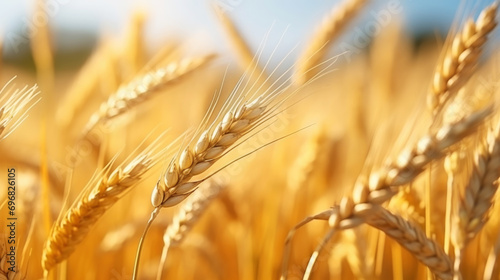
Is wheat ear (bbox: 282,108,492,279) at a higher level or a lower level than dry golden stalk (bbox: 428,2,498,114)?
lower

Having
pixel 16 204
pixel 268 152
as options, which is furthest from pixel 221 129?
pixel 268 152

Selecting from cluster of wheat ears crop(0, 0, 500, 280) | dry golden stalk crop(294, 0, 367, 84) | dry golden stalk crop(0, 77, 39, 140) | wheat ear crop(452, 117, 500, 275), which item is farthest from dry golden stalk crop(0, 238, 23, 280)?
dry golden stalk crop(294, 0, 367, 84)

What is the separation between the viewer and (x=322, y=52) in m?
1.40

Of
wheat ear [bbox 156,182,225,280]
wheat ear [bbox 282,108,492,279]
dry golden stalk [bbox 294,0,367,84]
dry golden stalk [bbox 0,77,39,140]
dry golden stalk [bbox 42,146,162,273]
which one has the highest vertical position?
dry golden stalk [bbox 0,77,39,140]

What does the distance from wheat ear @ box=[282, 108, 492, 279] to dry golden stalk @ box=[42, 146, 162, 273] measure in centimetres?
26

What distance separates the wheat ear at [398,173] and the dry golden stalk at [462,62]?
0.28 meters

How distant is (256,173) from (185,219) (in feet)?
3.45

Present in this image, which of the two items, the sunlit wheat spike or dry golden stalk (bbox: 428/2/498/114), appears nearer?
the sunlit wheat spike

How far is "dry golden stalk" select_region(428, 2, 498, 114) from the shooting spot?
2.81 feet

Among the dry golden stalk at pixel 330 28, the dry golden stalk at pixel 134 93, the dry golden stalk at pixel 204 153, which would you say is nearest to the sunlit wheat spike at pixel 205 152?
the dry golden stalk at pixel 204 153

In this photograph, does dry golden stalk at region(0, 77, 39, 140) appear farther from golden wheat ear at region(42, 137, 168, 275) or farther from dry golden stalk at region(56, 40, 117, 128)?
dry golden stalk at region(56, 40, 117, 128)

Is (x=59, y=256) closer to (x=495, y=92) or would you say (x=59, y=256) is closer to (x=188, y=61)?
(x=188, y=61)

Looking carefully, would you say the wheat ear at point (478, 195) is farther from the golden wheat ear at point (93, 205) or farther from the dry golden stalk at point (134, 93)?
the dry golden stalk at point (134, 93)

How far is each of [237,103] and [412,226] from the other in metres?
0.28
